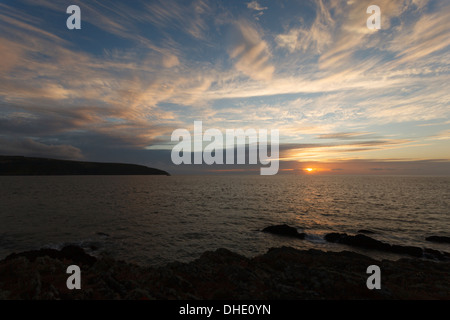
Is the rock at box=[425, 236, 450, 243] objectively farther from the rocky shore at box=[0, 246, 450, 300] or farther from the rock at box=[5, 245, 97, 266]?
the rock at box=[5, 245, 97, 266]

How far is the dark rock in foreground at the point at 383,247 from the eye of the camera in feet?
76.9

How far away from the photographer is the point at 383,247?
25.8m

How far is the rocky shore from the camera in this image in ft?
38.4

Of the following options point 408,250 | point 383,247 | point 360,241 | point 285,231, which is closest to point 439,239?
point 408,250

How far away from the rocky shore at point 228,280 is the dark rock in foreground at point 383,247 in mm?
6194

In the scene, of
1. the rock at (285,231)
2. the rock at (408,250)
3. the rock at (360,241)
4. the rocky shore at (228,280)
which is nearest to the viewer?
the rocky shore at (228,280)

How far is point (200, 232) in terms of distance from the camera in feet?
103

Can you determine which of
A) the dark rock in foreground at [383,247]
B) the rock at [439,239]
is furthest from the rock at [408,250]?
the rock at [439,239]

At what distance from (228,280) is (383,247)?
2271cm

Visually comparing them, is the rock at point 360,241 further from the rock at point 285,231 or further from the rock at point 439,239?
the rock at point 439,239

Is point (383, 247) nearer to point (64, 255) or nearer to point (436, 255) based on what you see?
point (436, 255)
